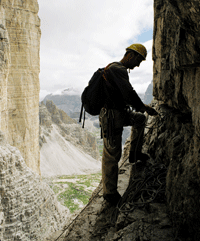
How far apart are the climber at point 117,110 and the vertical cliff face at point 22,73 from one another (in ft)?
41.5

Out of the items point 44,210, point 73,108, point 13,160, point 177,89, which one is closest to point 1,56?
point 13,160

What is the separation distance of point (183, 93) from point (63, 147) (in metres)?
42.3

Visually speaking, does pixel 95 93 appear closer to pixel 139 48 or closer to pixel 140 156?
pixel 139 48

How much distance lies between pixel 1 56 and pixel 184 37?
11.3 meters

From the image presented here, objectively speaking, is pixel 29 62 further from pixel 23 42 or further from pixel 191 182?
pixel 191 182

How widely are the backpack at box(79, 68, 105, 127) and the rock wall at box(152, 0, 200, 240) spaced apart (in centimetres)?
88

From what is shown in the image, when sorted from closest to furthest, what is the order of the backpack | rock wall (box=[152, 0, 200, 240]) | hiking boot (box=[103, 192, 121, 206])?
rock wall (box=[152, 0, 200, 240]), the backpack, hiking boot (box=[103, 192, 121, 206])

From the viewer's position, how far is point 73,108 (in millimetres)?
126375

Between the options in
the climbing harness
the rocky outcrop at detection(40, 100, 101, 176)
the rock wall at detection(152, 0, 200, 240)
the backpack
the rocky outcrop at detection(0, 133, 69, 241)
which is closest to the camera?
the rock wall at detection(152, 0, 200, 240)

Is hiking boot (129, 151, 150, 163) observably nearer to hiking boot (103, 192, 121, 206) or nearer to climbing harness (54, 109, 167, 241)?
climbing harness (54, 109, 167, 241)

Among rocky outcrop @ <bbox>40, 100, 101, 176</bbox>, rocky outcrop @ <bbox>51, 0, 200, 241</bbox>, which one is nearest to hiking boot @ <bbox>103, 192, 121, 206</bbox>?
rocky outcrop @ <bbox>51, 0, 200, 241</bbox>

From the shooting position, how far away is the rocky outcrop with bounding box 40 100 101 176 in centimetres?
3746

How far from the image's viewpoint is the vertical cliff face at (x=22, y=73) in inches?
572

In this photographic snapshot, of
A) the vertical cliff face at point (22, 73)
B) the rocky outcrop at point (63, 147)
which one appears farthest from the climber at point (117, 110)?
the rocky outcrop at point (63, 147)
